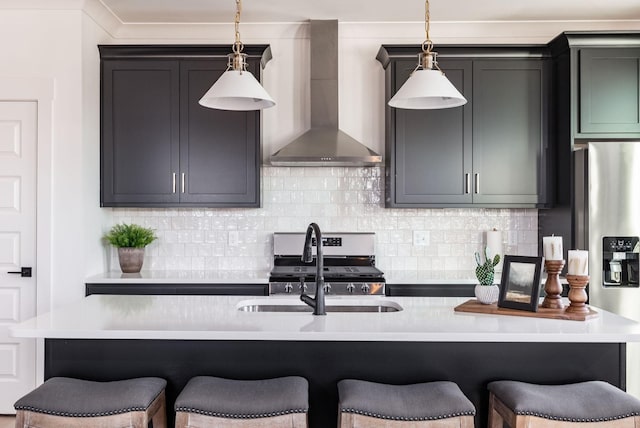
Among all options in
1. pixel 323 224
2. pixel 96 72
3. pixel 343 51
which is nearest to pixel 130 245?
pixel 96 72

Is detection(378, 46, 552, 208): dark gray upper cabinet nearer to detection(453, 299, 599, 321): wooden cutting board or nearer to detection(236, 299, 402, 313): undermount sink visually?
detection(236, 299, 402, 313): undermount sink

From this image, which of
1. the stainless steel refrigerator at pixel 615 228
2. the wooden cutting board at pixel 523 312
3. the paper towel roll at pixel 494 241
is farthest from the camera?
the paper towel roll at pixel 494 241

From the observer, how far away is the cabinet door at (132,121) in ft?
13.3

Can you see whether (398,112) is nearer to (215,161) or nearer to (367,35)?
(367,35)

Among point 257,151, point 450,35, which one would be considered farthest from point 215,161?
point 450,35

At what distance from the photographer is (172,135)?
407 cm

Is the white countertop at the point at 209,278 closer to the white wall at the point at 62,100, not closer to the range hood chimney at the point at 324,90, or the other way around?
the white wall at the point at 62,100

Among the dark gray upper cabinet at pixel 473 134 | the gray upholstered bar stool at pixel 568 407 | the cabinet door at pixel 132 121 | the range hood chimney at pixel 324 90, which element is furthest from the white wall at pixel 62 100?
the gray upholstered bar stool at pixel 568 407

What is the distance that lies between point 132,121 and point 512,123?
9.33ft

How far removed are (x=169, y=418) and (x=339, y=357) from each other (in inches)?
30.0

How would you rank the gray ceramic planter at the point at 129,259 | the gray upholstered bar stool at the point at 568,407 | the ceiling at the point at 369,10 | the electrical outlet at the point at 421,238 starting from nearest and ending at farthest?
the gray upholstered bar stool at the point at 568,407
the ceiling at the point at 369,10
the gray ceramic planter at the point at 129,259
the electrical outlet at the point at 421,238

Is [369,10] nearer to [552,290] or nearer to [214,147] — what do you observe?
[214,147]

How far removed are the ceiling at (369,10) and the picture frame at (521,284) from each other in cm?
233

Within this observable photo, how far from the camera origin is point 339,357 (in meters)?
2.23
